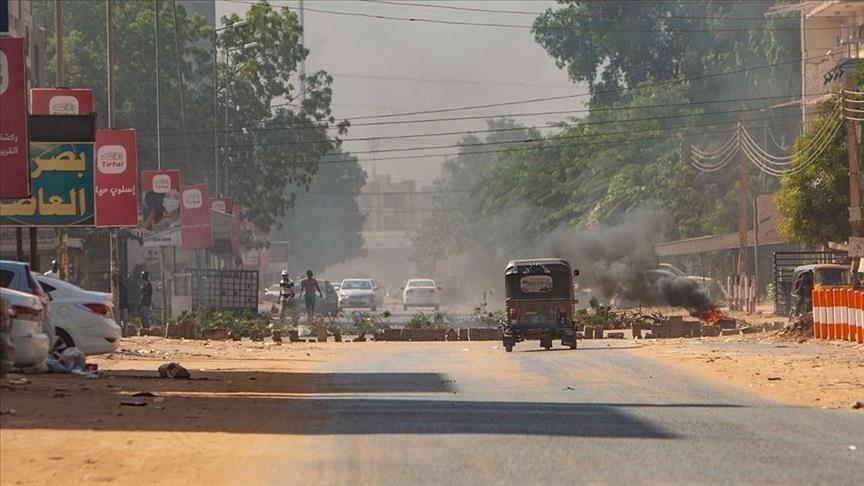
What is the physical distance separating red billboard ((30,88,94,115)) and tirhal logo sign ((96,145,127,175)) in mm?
3376

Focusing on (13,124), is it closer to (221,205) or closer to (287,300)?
(287,300)

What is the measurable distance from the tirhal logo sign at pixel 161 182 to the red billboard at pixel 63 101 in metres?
21.9

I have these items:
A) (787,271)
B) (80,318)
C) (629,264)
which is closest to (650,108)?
(629,264)

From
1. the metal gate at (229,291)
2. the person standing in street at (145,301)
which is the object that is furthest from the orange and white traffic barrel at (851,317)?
the metal gate at (229,291)

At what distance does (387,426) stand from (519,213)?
85.6 metres

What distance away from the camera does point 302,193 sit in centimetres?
18012

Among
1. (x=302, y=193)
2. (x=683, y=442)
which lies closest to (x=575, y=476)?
(x=683, y=442)

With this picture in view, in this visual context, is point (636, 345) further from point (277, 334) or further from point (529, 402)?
point (529, 402)

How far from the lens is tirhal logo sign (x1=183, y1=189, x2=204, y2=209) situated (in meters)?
61.8

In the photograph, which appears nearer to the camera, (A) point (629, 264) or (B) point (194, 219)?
(B) point (194, 219)

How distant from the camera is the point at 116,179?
128 ft

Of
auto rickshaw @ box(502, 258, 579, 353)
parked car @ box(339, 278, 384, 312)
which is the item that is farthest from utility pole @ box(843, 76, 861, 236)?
parked car @ box(339, 278, 384, 312)

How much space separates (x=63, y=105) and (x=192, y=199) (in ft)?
87.3

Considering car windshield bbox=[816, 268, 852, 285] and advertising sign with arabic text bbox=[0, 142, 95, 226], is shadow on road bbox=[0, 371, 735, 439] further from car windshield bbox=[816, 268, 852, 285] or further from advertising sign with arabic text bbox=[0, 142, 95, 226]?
car windshield bbox=[816, 268, 852, 285]
